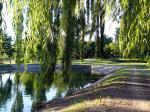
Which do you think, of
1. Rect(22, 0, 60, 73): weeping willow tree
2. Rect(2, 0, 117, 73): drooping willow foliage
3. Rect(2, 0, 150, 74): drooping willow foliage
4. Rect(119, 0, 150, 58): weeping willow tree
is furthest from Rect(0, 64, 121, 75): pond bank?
Rect(119, 0, 150, 58): weeping willow tree

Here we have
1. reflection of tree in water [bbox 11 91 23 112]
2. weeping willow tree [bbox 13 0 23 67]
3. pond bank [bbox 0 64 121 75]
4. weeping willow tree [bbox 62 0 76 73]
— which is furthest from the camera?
pond bank [bbox 0 64 121 75]

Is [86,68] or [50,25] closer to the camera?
[50,25]

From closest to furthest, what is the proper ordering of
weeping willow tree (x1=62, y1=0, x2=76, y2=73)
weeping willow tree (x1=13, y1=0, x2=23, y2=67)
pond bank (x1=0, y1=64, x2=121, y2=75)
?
weeping willow tree (x1=13, y1=0, x2=23, y2=67)
weeping willow tree (x1=62, y1=0, x2=76, y2=73)
pond bank (x1=0, y1=64, x2=121, y2=75)

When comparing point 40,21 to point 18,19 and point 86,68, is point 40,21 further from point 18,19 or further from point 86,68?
point 86,68

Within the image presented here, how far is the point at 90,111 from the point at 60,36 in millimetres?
7999

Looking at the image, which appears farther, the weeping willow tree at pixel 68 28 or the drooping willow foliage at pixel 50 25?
the weeping willow tree at pixel 68 28

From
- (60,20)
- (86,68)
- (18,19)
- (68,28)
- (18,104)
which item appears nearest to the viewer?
(18,19)

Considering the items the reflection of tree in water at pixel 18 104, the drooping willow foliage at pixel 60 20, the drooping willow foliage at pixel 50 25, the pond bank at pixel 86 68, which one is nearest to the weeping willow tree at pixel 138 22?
the drooping willow foliage at pixel 60 20

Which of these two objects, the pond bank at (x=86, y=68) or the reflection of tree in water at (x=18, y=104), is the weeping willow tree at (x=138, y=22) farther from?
the pond bank at (x=86, y=68)

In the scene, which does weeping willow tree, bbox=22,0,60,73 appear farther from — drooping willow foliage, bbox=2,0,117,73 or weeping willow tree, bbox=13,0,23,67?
weeping willow tree, bbox=13,0,23,67

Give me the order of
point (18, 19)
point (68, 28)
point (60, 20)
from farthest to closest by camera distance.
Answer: point (68, 28)
point (60, 20)
point (18, 19)

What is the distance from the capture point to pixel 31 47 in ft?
17.5

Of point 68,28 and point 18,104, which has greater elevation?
point 68,28

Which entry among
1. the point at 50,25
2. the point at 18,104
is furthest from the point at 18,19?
the point at 18,104
